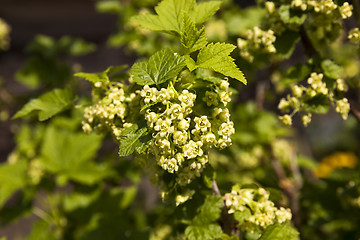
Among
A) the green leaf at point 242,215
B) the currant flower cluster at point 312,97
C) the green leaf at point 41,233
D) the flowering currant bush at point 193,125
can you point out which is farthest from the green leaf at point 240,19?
the green leaf at point 41,233

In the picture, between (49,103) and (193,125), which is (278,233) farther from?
(49,103)

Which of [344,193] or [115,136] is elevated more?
[115,136]

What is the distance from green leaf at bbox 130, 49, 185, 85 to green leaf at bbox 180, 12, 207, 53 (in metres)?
0.06

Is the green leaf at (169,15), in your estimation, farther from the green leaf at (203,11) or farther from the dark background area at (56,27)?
the dark background area at (56,27)

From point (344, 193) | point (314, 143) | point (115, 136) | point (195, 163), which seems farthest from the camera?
point (314, 143)

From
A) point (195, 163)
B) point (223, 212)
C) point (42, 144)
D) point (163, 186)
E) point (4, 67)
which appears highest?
point (195, 163)

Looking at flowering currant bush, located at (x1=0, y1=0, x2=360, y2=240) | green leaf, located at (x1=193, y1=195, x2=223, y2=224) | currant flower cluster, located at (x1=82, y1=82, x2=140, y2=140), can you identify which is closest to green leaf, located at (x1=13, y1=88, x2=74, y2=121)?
flowering currant bush, located at (x1=0, y1=0, x2=360, y2=240)

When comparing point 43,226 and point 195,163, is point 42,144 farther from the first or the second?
point 195,163

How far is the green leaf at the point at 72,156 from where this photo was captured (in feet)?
7.93

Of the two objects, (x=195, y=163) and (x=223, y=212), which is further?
(x=223, y=212)

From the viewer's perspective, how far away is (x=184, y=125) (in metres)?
1.07

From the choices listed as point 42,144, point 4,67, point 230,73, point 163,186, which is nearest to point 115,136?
point 163,186

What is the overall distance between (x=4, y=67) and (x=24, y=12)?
167cm

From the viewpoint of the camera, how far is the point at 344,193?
1668mm
